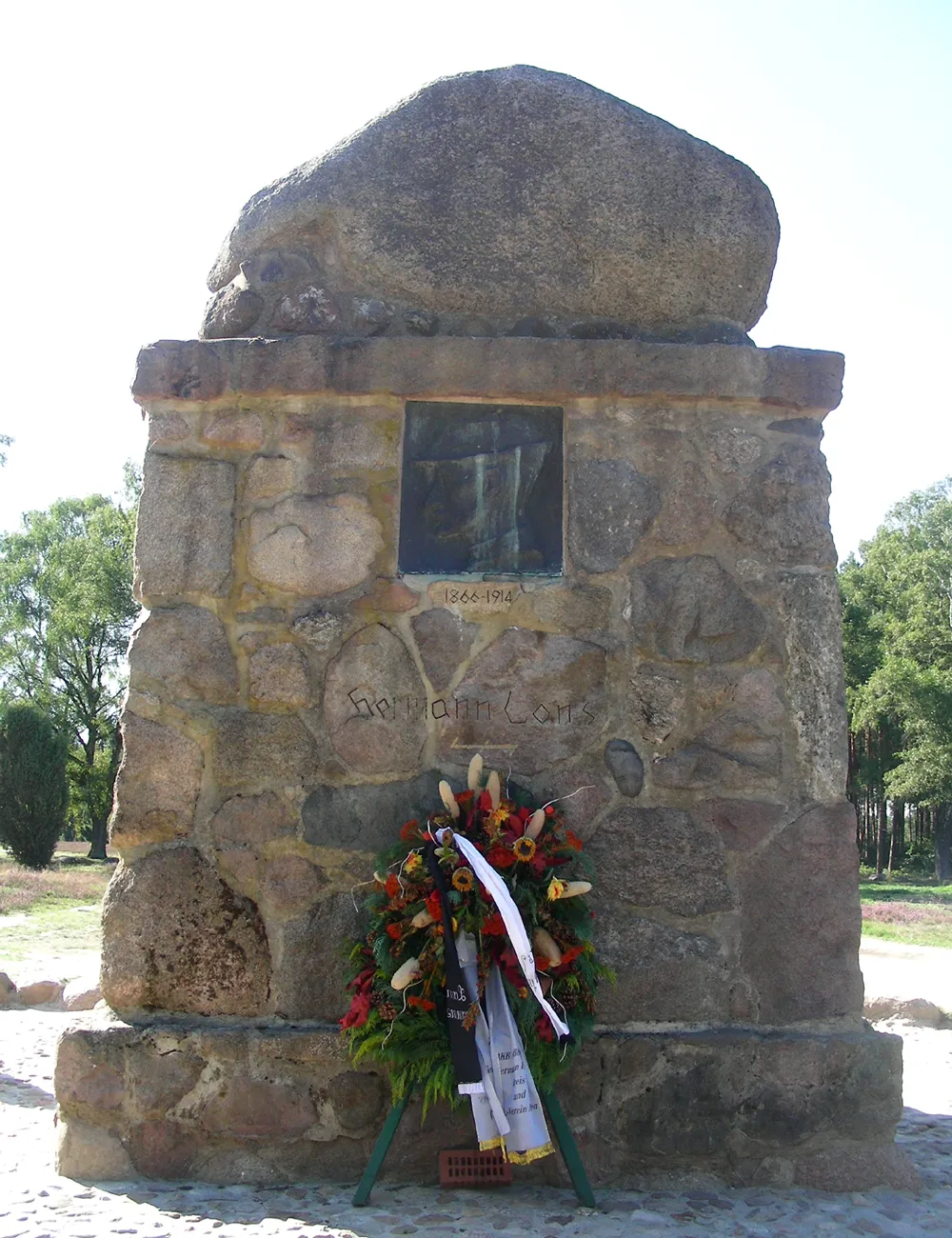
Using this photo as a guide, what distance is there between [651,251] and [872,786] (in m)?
31.2

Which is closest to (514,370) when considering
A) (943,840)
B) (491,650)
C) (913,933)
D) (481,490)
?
(481,490)

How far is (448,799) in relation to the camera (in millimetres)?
3176

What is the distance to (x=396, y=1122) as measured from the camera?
3.04 m

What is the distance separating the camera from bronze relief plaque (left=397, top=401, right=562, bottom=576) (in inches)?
141

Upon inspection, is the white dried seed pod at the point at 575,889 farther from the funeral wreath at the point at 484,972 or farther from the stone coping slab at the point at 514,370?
the stone coping slab at the point at 514,370

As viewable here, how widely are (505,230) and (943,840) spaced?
29.2 metres

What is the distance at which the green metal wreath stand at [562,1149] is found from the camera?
302cm

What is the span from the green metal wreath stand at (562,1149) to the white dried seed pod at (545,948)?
354mm

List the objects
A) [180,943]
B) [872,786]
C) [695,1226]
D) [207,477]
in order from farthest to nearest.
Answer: [872,786] → [207,477] → [180,943] → [695,1226]

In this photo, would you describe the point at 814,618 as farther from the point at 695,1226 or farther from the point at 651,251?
the point at 695,1226

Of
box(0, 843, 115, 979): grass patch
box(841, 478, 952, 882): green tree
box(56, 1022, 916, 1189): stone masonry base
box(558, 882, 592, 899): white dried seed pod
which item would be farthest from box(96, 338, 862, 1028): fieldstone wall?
box(841, 478, 952, 882): green tree

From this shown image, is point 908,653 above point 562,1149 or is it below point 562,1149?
above

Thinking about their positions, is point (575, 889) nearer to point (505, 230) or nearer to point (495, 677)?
point (495, 677)

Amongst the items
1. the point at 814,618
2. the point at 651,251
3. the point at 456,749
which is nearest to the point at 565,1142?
the point at 456,749
